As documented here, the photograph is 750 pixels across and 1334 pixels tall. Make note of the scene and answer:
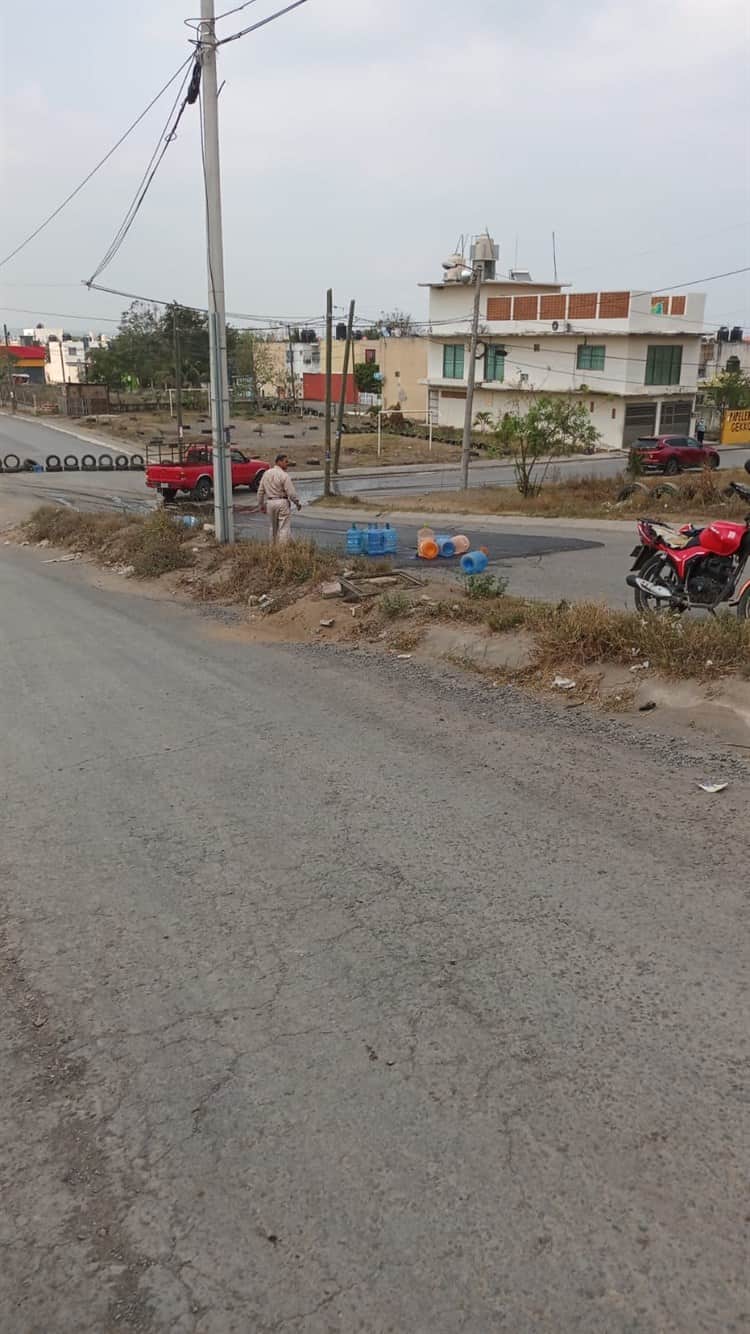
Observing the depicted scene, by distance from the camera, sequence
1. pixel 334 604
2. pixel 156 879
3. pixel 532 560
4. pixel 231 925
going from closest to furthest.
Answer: pixel 231 925
pixel 156 879
pixel 334 604
pixel 532 560

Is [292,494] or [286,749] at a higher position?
[292,494]

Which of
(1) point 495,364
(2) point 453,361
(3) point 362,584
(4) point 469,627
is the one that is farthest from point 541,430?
(2) point 453,361

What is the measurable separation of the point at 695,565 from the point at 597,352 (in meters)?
48.5

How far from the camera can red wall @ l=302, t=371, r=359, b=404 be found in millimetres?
84000

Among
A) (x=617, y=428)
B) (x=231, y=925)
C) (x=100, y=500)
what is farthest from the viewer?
(x=617, y=428)

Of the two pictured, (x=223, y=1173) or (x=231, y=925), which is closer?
(x=223, y=1173)

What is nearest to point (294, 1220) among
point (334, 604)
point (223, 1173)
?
point (223, 1173)

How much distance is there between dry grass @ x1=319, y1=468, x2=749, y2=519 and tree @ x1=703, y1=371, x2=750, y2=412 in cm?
3871

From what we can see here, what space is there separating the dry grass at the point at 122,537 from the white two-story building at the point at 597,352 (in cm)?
3613

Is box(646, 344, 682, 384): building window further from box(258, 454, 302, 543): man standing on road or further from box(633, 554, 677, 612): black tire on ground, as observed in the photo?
box(633, 554, 677, 612): black tire on ground

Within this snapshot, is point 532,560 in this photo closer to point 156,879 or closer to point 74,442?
point 156,879

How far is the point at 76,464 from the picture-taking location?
145 ft

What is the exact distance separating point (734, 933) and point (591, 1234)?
1.78 metres

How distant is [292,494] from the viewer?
48.2 ft
